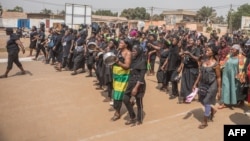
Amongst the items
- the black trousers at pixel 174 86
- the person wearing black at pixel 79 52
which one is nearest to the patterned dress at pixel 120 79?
the black trousers at pixel 174 86

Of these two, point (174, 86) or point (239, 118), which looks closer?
point (239, 118)

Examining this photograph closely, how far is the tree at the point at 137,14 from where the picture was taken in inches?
3113

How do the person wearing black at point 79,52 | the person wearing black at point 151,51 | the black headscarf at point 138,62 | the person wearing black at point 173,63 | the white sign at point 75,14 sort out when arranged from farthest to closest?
the white sign at point 75,14 < the person wearing black at point 79,52 < the person wearing black at point 151,51 < the person wearing black at point 173,63 < the black headscarf at point 138,62

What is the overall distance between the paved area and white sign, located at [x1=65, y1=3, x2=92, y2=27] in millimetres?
10157

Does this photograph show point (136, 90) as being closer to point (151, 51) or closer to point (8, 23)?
point (151, 51)

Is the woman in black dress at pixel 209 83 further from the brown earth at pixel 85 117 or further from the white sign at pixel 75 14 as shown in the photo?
the white sign at pixel 75 14

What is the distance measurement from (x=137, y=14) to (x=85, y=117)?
245 feet

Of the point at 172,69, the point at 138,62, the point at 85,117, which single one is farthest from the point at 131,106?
the point at 172,69

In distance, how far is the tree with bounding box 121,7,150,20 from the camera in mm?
79062

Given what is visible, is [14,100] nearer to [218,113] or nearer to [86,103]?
[86,103]

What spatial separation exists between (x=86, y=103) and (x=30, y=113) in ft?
4.58

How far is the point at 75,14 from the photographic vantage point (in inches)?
768

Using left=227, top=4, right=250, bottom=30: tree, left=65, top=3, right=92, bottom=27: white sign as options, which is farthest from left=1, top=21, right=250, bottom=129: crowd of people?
left=227, top=4, right=250, bottom=30: tree

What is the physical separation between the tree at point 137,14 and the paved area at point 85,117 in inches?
2773
